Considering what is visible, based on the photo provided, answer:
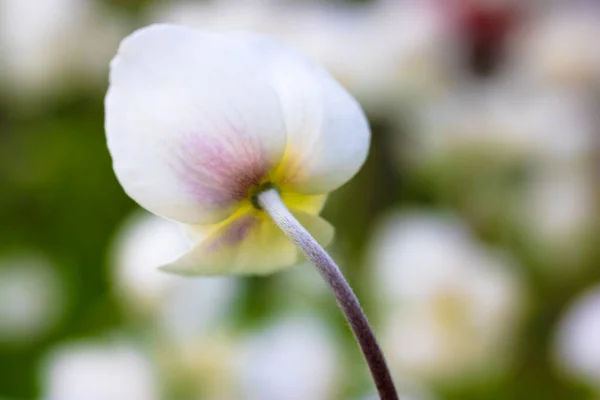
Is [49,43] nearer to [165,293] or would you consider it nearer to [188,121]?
[165,293]

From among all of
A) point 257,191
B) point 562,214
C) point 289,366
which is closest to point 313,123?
point 257,191

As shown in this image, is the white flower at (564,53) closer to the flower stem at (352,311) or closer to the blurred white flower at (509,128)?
the blurred white flower at (509,128)

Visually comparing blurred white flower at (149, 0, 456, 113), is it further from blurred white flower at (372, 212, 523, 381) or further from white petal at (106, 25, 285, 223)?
white petal at (106, 25, 285, 223)

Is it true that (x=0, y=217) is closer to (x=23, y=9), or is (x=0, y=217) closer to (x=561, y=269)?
(x=23, y=9)

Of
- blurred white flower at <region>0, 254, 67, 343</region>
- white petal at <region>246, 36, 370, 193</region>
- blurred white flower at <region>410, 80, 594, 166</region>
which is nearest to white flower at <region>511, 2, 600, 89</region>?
blurred white flower at <region>410, 80, 594, 166</region>

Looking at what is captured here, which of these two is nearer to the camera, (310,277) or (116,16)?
(310,277)

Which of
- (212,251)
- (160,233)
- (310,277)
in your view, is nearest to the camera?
(212,251)

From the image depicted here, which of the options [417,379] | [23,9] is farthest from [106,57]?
[417,379]
